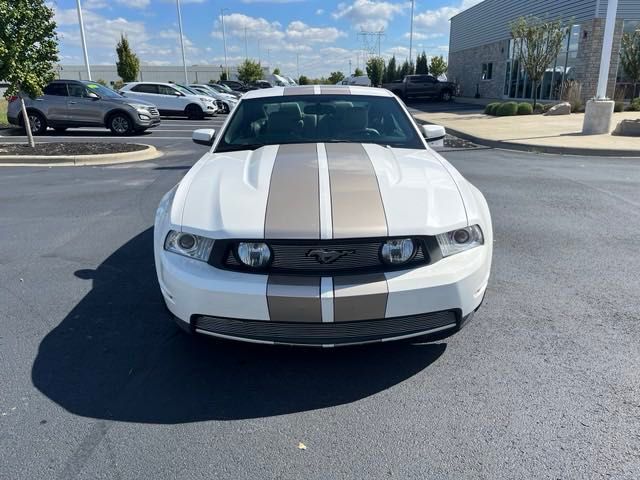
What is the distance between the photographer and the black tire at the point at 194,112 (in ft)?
68.8

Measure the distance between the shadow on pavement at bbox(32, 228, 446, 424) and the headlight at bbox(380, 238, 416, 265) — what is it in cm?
55

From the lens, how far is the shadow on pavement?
96.9 inches

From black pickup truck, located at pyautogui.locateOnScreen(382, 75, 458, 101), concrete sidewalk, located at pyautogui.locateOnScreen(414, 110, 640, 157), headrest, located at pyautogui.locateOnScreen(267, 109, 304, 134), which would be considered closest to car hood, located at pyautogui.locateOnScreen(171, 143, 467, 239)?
headrest, located at pyautogui.locateOnScreen(267, 109, 304, 134)

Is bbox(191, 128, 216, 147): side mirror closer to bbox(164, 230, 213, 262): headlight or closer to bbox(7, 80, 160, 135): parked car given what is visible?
bbox(164, 230, 213, 262): headlight

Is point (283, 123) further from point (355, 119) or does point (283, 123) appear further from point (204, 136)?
point (204, 136)

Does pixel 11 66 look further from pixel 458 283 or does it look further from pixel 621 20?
pixel 621 20

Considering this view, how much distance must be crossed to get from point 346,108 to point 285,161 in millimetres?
1176

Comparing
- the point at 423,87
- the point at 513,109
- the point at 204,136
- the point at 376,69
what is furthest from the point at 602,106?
the point at 376,69

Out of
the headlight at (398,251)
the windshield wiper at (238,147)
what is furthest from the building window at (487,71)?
the headlight at (398,251)

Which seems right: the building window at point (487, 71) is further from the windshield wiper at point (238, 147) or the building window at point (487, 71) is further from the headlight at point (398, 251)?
the headlight at point (398, 251)

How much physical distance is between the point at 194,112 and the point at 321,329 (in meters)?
20.5

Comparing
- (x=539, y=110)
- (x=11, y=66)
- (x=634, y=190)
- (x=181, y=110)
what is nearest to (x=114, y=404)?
(x=634, y=190)

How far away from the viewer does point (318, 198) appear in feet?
8.68

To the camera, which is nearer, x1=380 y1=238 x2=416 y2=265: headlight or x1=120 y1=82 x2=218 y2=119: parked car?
x1=380 y1=238 x2=416 y2=265: headlight
